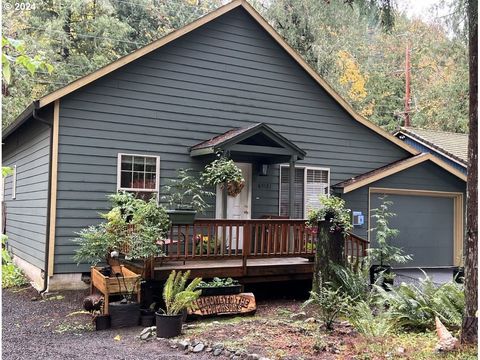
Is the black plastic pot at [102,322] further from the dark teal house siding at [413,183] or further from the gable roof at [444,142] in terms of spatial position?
the gable roof at [444,142]

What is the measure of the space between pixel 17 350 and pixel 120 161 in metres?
4.52

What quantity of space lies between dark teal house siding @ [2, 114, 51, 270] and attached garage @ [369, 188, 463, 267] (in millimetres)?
7757

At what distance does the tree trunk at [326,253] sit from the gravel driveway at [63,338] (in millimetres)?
2773

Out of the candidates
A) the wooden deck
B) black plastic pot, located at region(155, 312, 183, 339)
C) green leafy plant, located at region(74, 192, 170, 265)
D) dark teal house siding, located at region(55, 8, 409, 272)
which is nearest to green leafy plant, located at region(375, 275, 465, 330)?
the wooden deck

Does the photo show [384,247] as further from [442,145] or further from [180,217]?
[442,145]

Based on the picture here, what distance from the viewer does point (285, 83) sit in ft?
36.6

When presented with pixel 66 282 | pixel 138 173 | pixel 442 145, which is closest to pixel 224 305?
pixel 66 282

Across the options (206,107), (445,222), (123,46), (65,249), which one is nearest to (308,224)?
(206,107)

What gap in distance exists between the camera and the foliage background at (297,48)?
2009 centimetres

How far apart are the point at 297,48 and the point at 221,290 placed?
1578 centimetres

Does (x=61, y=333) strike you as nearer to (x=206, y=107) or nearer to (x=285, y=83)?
(x=206, y=107)

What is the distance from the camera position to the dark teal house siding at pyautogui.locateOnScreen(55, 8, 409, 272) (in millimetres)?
8766

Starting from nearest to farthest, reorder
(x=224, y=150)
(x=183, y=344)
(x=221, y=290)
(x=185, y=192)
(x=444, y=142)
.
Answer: (x=183, y=344), (x=221, y=290), (x=224, y=150), (x=185, y=192), (x=444, y=142)

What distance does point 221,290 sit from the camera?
6871 millimetres
